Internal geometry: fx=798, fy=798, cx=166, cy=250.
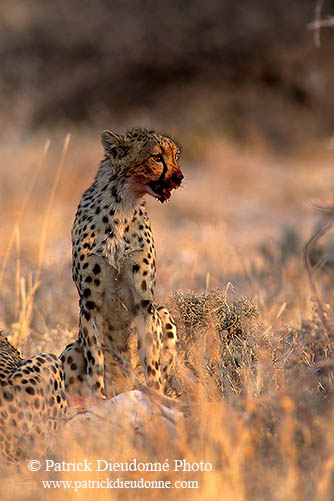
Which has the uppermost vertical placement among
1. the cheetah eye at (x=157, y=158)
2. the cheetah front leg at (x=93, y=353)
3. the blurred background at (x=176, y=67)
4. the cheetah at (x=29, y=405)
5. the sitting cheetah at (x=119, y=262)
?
the blurred background at (x=176, y=67)

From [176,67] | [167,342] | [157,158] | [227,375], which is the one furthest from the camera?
[176,67]

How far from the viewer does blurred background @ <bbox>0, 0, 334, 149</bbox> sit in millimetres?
17406

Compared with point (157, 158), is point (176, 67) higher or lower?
higher

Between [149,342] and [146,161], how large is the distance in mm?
870

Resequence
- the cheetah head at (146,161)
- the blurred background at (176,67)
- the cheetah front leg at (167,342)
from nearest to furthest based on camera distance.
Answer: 1. the cheetah head at (146,161)
2. the cheetah front leg at (167,342)
3. the blurred background at (176,67)

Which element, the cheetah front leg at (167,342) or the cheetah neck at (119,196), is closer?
the cheetah neck at (119,196)

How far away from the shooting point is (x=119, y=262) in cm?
386

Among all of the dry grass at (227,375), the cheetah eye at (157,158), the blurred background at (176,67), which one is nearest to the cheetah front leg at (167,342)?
the dry grass at (227,375)

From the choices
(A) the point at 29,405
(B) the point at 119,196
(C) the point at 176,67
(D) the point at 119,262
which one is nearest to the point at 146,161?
(B) the point at 119,196

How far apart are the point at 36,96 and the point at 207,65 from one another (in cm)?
410

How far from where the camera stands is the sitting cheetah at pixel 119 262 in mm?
3824

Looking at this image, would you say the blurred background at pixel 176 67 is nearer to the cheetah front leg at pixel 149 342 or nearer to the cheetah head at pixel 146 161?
the cheetah head at pixel 146 161

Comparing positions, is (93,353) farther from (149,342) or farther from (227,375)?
(227,375)

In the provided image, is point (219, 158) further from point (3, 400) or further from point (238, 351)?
point (3, 400)
